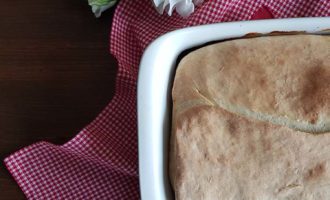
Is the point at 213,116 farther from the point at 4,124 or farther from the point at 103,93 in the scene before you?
the point at 4,124

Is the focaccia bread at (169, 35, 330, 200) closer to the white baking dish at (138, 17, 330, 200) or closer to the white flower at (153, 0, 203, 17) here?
the white baking dish at (138, 17, 330, 200)

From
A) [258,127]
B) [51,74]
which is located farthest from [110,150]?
[258,127]

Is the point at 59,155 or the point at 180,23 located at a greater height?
the point at 180,23

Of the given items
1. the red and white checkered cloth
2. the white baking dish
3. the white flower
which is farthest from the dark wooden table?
the white baking dish

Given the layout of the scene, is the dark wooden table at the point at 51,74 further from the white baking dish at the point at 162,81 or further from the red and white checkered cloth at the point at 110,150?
the white baking dish at the point at 162,81

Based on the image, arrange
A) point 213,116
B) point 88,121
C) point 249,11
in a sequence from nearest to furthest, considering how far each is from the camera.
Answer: point 213,116 < point 249,11 < point 88,121

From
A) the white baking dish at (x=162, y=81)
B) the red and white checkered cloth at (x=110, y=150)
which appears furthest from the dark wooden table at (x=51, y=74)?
the white baking dish at (x=162, y=81)

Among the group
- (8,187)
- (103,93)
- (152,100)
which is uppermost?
(152,100)

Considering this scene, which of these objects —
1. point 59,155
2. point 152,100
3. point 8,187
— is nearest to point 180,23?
point 152,100
